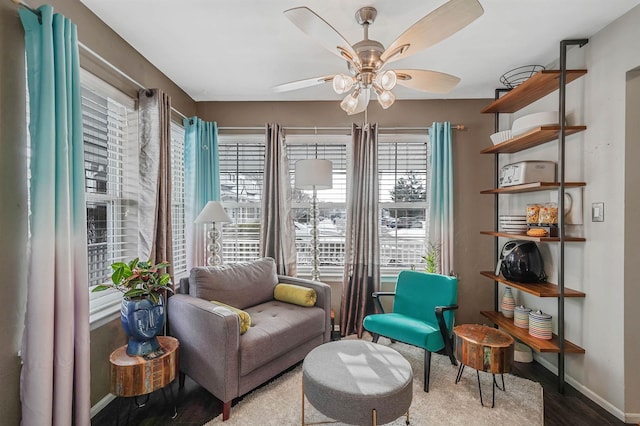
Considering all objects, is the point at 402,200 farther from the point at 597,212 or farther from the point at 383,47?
the point at 383,47

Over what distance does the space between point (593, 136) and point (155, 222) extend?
3.36 m

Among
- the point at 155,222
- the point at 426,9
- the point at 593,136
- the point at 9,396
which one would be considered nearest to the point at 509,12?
the point at 426,9

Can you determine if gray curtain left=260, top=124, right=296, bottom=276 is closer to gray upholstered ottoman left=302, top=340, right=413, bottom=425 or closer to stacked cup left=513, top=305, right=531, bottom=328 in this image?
gray upholstered ottoman left=302, top=340, right=413, bottom=425

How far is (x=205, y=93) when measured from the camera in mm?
3209

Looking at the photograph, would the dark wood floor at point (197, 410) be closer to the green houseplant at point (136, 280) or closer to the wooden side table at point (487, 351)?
the wooden side table at point (487, 351)

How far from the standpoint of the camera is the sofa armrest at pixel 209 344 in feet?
6.24

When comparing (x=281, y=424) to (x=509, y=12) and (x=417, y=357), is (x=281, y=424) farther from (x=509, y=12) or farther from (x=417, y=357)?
(x=509, y=12)

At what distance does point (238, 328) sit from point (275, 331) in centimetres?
35

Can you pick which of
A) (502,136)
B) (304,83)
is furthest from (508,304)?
(304,83)

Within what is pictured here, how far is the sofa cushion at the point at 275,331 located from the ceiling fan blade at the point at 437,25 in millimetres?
1952

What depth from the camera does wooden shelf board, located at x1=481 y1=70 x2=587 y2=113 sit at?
7.33 feet

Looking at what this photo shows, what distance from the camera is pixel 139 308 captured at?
5.86 feet

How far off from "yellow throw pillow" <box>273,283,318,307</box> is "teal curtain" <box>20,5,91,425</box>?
1509 mm

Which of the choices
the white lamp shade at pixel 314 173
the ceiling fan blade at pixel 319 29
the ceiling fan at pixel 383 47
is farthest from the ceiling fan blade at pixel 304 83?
the white lamp shade at pixel 314 173
